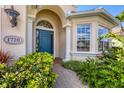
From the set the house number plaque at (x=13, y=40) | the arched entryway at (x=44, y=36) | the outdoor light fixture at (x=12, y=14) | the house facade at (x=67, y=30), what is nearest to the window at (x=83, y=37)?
the house facade at (x=67, y=30)

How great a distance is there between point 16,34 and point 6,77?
372 centimetres

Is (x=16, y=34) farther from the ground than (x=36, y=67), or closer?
farther from the ground

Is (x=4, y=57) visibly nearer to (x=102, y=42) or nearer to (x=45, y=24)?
(x=45, y=24)

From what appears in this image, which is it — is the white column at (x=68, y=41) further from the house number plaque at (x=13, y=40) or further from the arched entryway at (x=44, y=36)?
the house number plaque at (x=13, y=40)

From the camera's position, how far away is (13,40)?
22.4 feet

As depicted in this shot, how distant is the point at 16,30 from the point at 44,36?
418 centimetres

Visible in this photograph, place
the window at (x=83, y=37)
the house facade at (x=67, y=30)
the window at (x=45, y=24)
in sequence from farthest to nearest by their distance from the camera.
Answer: the window at (x=45, y=24)
the window at (x=83, y=37)
the house facade at (x=67, y=30)

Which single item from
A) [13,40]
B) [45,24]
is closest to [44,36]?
[45,24]

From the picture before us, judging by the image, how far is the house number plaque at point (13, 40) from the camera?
262 inches

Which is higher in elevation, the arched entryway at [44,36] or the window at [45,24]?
the window at [45,24]

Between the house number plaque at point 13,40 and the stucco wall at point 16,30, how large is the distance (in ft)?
0.44

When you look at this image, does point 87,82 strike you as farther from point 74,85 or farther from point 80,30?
point 80,30
